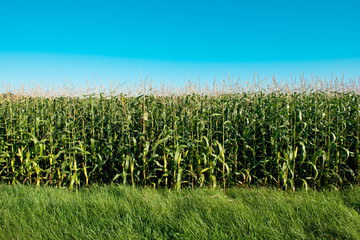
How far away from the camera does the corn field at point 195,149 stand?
5.05m

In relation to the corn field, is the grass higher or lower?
lower

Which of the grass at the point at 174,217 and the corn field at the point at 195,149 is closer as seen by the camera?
the grass at the point at 174,217

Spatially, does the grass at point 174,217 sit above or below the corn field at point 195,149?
below

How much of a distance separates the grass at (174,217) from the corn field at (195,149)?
90 centimetres

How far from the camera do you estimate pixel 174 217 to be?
11.1ft

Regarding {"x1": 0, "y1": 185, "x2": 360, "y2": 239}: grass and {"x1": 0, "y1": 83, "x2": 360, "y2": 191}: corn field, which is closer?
{"x1": 0, "y1": 185, "x2": 360, "y2": 239}: grass

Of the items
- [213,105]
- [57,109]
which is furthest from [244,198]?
[57,109]

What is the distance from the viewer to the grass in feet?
10.0

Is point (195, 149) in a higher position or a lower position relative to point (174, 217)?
higher

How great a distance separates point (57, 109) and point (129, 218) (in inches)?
170

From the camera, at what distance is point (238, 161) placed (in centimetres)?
562

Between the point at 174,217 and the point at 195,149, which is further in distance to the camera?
the point at 195,149

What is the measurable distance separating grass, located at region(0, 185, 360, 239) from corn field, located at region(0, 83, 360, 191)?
0.90 m

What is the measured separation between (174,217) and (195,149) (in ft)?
6.89
